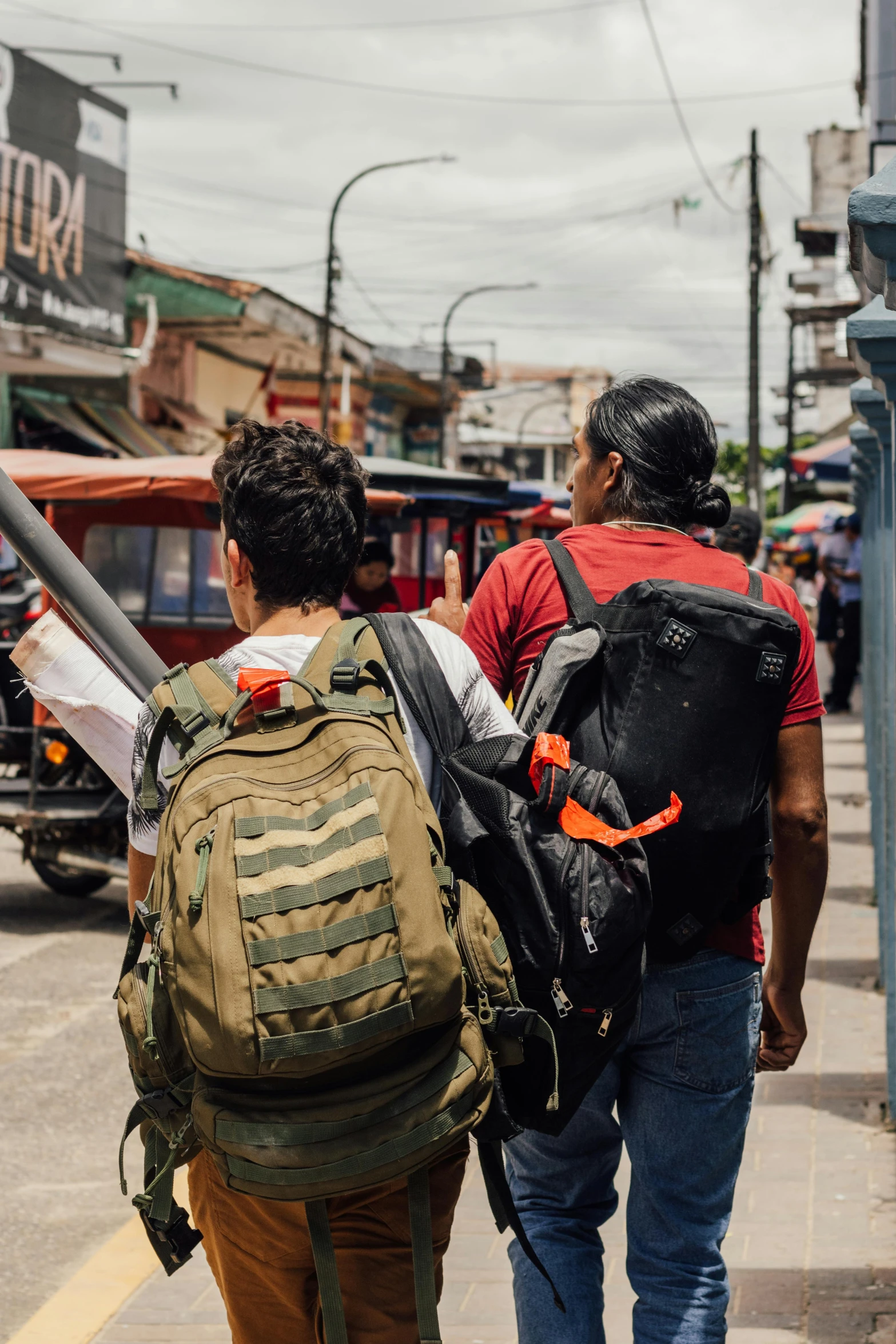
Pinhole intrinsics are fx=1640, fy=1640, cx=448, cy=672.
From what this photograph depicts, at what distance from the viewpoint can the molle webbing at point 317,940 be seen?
1999 mm

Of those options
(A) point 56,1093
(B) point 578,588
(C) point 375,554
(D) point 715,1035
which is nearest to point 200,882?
(B) point 578,588

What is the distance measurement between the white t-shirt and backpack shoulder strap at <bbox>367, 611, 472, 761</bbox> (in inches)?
0.5

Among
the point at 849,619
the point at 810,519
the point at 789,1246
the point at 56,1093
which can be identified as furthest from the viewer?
the point at 810,519

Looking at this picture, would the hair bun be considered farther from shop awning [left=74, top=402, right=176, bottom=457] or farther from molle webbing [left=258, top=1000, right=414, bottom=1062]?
shop awning [left=74, top=402, right=176, bottom=457]

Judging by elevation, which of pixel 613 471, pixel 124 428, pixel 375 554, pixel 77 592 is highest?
pixel 124 428

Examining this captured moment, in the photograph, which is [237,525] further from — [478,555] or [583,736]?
[478,555]

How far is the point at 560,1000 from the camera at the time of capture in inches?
91.2

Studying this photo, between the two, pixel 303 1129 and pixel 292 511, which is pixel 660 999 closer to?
pixel 303 1129

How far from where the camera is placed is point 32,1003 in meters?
6.96

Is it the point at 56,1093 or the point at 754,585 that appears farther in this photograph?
the point at 56,1093

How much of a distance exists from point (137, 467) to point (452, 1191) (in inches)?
283

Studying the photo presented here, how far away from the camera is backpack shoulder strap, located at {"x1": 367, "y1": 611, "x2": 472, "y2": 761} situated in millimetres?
2324

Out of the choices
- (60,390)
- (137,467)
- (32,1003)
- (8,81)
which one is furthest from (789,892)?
(60,390)

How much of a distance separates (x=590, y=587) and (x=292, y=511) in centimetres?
61
